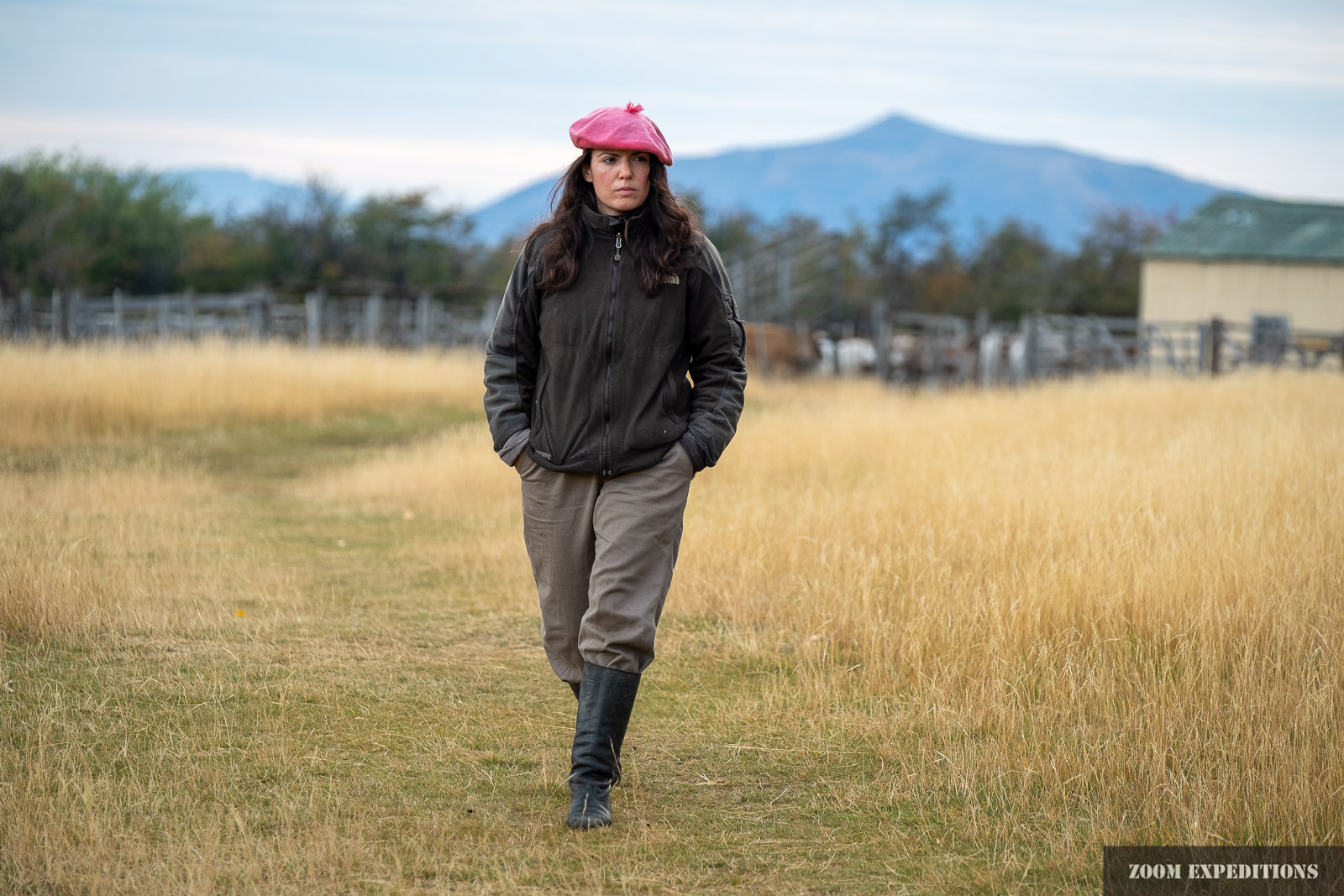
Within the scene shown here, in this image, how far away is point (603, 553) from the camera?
147 inches

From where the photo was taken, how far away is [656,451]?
3.75m

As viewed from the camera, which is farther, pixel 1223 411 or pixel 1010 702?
pixel 1223 411

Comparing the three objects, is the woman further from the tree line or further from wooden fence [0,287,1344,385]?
the tree line

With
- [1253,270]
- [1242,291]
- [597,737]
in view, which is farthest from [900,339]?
[597,737]

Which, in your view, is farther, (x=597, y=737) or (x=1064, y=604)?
(x=1064, y=604)

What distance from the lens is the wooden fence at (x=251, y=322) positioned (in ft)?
77.2

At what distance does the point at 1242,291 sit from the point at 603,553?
33.0 m

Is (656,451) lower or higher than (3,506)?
higher

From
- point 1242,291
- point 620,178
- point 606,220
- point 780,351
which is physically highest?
point 1242,291

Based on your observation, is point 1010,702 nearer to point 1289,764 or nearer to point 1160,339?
point 1289,764

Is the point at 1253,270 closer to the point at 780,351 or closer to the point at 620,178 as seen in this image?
the point at 780,351

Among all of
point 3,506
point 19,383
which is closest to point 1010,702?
point 3,506

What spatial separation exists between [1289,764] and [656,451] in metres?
2.15

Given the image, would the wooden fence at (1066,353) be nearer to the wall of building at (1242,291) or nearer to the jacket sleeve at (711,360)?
the wall of building at (1242,291)
